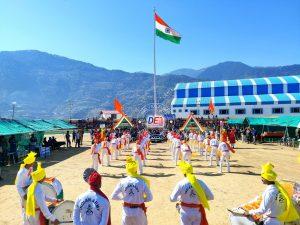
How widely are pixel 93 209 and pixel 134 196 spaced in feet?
6.36

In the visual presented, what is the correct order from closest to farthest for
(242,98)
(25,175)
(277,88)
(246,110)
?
(25,175), (246,110), (277,88), (242,98)

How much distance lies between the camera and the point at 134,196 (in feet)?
25.3

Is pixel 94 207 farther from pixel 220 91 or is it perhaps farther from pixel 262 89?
pixel 220 91

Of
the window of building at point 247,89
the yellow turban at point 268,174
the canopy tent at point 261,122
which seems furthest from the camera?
the window of building at point 247,89

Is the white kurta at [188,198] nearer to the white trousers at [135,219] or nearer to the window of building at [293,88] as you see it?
the white trousers at [135,219]

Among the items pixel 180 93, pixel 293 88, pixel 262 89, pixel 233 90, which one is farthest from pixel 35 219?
pixel 180 93

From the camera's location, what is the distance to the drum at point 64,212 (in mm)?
7352

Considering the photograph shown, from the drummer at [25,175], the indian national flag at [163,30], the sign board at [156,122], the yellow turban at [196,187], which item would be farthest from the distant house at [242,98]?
the yellow turban at [196,187]

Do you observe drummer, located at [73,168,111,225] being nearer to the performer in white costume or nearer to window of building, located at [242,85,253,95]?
the performer in white costume

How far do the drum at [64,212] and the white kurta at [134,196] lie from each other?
92cm

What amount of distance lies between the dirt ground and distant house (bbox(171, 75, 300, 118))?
142 feet

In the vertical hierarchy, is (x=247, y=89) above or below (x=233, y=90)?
above

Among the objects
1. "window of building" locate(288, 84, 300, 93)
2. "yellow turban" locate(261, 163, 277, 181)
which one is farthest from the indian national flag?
"window of building" locate(288, 84, 300, 93)

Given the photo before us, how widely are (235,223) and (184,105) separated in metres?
68.1
